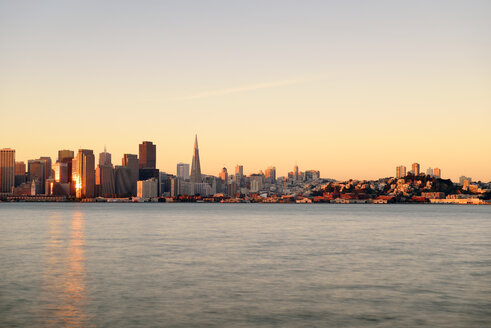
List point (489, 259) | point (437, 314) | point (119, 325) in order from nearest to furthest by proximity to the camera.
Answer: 1. point (119, 325)
2. point (437, 314)
3. point (489, 259)

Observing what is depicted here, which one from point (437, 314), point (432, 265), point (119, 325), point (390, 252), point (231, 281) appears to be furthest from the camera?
point (390, 252)

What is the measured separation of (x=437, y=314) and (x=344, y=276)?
1229 cm

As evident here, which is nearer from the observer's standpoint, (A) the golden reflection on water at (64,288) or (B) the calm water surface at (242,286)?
(A) the golden reflection on water at (64,288)

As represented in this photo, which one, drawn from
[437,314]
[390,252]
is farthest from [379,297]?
[390,252]

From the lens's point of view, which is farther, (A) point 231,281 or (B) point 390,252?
(B) point 390,252

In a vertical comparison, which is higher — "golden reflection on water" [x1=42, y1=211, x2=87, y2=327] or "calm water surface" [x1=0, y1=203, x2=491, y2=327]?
"golden reflection on water" [x1=42, y1=211, x2=87, y2=327]

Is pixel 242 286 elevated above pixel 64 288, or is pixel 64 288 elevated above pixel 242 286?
pixel 64 288

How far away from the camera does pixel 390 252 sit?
185 feet

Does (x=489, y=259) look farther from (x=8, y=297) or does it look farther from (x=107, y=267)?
(x=8, y=297)

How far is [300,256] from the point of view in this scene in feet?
169

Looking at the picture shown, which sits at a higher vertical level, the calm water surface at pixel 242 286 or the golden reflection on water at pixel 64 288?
the golden reflection on water at pixel 64 288

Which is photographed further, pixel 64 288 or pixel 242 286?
pixel 242 286

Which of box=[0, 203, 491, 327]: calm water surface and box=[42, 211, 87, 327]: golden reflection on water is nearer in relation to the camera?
box=[42, 211, 87, 327]: golden reflection on water

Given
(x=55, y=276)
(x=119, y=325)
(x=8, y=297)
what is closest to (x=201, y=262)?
(x=55, y=276)
